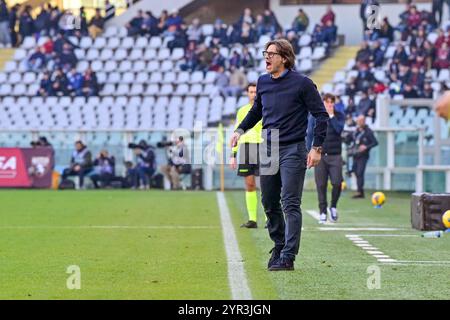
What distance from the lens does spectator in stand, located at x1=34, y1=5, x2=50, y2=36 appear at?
4062cm

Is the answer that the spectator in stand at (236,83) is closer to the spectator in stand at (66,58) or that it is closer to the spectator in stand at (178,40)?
the spectator in stand at (178,40)

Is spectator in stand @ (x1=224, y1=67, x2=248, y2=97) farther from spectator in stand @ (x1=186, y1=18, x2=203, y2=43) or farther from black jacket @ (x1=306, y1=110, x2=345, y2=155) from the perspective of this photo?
black jacket @ (x1=306, y1=110, x2=345, y2=155)

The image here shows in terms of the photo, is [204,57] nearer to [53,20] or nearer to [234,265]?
[53,20]

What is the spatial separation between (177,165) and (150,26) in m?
9.96

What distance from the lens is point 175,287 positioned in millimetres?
9141

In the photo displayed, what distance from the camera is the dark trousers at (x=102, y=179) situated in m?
30.9

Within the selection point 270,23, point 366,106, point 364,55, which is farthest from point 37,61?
point 366,106

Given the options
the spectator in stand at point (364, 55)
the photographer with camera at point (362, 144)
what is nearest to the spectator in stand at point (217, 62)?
the spectator in stand at point (364, 55)

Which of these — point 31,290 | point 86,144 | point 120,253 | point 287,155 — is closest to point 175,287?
point 31,290

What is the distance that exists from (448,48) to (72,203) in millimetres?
14862

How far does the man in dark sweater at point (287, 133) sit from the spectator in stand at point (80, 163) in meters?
20.6

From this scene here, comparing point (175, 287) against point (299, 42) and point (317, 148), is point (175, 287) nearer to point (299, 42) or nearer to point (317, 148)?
point (317, 148)

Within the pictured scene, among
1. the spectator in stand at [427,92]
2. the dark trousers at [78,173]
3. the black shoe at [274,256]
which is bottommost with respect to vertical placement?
the dark trousers at [78,173]

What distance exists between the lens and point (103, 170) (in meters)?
31.0
